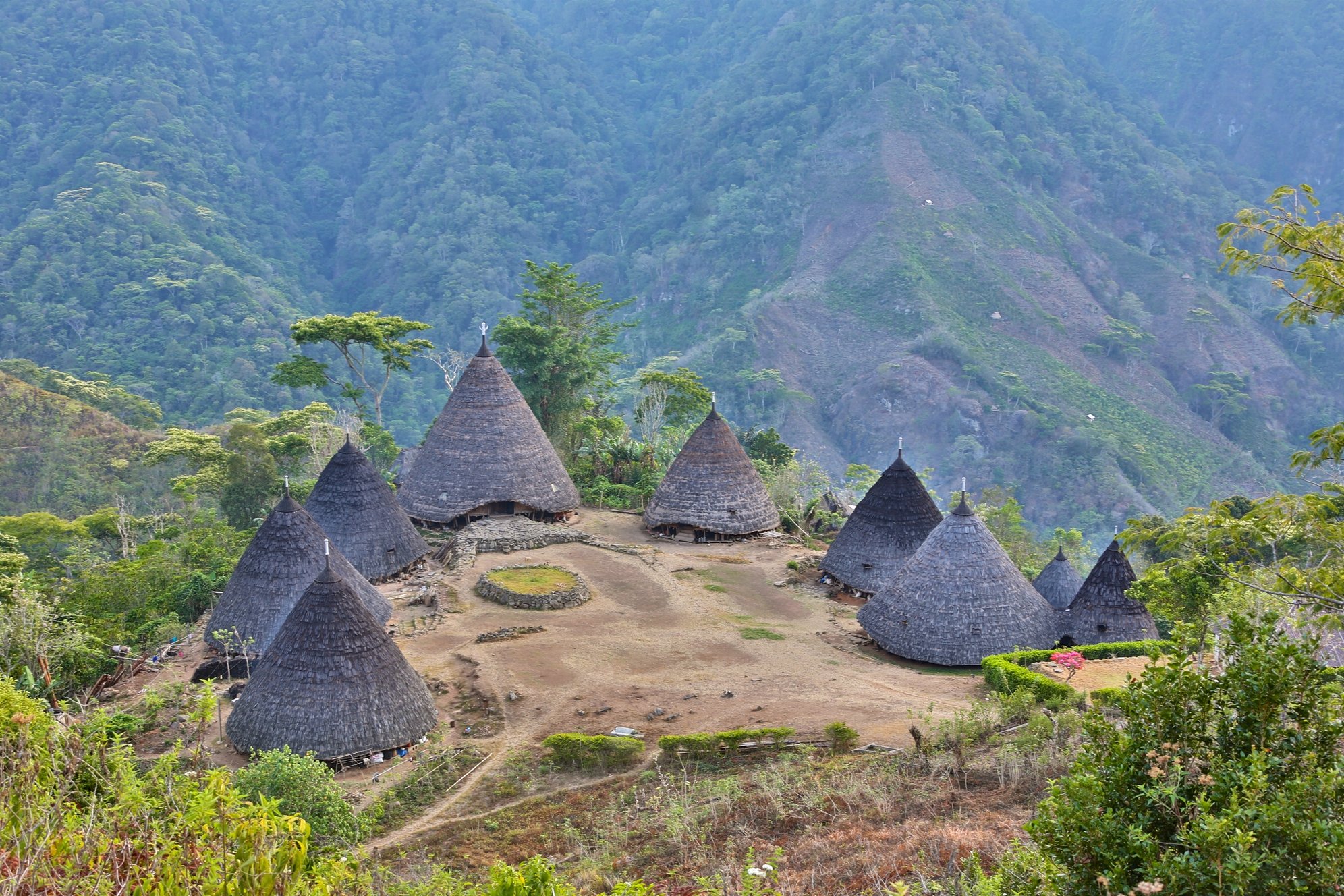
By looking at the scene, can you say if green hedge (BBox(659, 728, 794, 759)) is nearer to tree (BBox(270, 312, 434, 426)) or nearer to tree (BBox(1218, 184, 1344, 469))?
tree (BBox(1218, 184, 1344, 469))

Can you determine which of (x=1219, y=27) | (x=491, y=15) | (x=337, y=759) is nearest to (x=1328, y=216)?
(x=1219, y=27)

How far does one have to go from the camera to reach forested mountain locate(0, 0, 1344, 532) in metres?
57.8

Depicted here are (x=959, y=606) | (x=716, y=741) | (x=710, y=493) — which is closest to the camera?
(x=716, y=741)

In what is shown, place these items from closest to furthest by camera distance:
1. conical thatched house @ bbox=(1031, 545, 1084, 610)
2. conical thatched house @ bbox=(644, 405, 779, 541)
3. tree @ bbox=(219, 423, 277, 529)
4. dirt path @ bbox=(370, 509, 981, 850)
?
dirt path @ bbox=(370, 509, 981, 850) < conical thatched house @ bbox=(1031, 545, 1084, 610) < conical thatched house @ bbox=(644, 405, 779, 541) < tree @ bbox=(219, 423, 277, 529)

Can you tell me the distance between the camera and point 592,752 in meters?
15.8

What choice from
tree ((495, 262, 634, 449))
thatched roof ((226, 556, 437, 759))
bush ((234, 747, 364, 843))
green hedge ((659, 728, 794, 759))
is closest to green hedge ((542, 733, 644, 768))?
green hedge ((659, 728, 794, 759))

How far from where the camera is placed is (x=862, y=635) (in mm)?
22141

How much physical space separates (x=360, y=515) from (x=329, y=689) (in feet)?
29.0

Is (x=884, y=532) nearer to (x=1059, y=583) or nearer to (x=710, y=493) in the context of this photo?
(x=1059, y=583)

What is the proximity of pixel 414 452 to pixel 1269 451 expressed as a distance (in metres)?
53.4

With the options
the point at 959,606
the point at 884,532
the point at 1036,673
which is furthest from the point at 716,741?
the point at 884,532

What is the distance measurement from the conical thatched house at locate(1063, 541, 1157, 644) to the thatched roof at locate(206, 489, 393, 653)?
1475 cm

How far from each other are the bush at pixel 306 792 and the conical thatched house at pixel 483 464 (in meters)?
14.9

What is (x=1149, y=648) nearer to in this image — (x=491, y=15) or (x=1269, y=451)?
(x=1269, y=451)
